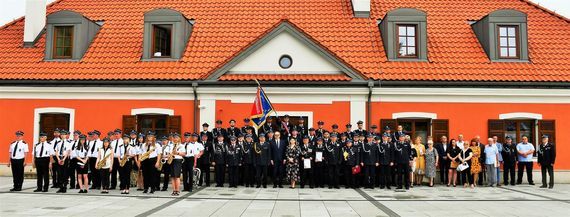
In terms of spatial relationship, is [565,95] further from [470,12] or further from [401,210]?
[401,210]

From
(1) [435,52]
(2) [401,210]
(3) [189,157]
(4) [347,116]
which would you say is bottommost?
(2) [401,210]

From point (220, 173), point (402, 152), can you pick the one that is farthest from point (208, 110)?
point (402, 152)

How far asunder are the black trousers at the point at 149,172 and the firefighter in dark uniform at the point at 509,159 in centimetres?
1094

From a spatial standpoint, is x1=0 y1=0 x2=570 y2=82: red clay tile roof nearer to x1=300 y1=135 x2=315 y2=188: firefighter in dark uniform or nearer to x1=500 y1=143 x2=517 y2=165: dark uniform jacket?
x1=500 y1=143 x2=517 y2=165: dark uniform jacket

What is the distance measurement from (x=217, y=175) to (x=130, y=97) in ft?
15.4

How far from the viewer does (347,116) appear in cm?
1702

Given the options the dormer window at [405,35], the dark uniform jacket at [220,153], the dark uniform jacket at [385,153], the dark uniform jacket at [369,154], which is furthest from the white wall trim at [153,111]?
the dormer window at [405,35]

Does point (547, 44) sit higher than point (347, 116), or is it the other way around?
point (547, 44)

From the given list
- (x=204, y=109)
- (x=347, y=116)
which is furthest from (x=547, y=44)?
(x=204, y=109)

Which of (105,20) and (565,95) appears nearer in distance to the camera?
(565,95)

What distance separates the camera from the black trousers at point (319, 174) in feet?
48.4

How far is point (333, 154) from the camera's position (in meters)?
14.6

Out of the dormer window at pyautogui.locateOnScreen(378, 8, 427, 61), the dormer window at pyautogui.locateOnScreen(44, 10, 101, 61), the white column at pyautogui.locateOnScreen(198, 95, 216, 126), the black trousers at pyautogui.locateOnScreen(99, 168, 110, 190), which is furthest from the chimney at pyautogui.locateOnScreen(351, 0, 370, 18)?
the black trousers at pyautogui.locateOnScreen(99, 168, 110, 190)

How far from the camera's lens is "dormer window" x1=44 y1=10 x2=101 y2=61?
18250mm
